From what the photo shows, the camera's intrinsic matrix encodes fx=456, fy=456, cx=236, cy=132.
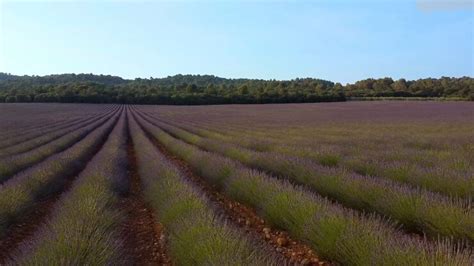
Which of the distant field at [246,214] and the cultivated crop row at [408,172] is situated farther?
the cultivated crop row at [408,172]

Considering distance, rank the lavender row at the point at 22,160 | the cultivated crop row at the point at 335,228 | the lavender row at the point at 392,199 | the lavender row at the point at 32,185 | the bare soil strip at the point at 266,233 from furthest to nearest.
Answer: the lavender row at the point at 22,160 < the lavender row at the point at 32,185 < the bare soil strip at the point at 266,233 < the lavender row at the point at 392,199 < the cultivated crop row at the point at 335,228

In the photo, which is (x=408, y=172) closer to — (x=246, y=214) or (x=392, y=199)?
(x=392, y=199)

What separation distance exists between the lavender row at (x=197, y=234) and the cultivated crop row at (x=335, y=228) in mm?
775

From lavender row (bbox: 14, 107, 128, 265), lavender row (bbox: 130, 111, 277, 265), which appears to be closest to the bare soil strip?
lavender row (bbox: 130, 111, 277, 265)

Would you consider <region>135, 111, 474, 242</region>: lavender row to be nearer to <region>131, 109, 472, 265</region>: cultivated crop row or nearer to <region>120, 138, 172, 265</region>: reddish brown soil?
<region>131, 109, 472, 265</region>: cultivated crop row

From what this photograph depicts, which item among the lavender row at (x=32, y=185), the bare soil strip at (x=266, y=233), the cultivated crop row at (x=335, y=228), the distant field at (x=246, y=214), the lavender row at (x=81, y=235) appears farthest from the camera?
the lavender row at (x=32, y=185)

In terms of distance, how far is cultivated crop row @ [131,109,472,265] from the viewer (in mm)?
3100

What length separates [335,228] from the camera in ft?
14.1

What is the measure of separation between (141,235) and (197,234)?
1884mm

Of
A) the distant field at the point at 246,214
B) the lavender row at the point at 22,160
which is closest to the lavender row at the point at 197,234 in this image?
the distant field at the point at 246,214

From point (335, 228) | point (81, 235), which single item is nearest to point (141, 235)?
point (81, 235)

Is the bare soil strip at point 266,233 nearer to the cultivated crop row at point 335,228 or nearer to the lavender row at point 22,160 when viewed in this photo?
the cultivated crop row at point 335,228

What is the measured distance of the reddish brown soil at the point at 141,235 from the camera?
4.78 metres

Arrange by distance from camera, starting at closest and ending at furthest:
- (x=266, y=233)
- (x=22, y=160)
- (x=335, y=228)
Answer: (x=335, y=228)
(x=266, y=233)
(x=22, y=160)
